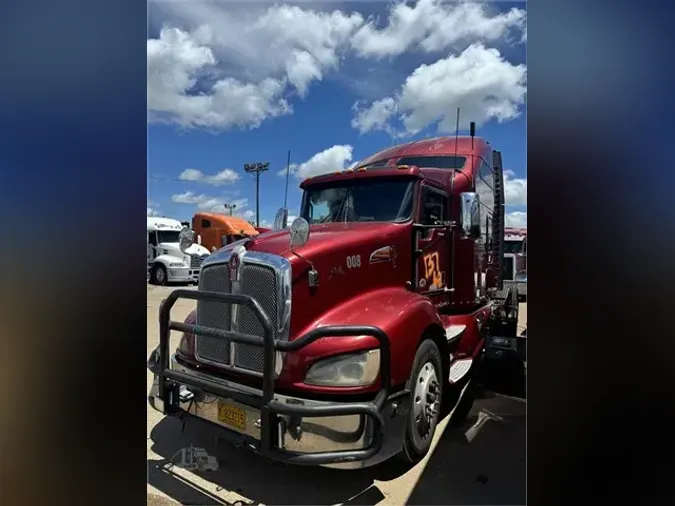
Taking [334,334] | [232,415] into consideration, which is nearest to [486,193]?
[334,334]

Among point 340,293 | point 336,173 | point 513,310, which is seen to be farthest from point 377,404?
point 513,310

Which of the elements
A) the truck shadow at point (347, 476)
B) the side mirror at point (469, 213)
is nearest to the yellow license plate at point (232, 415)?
the truck shadow at point (347, 476)

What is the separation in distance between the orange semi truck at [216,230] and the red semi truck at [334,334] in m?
0.39

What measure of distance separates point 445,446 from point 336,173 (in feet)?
7.52

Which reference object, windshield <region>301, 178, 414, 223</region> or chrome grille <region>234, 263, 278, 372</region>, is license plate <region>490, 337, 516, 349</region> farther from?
chrome grille <region>234, 263, 278, 372</region>

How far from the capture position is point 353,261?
105 inches

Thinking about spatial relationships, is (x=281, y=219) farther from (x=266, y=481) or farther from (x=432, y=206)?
(x=266, y=481)

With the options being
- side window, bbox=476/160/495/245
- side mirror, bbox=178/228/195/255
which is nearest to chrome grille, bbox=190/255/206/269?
side mirror, bbox=178/228/195/255

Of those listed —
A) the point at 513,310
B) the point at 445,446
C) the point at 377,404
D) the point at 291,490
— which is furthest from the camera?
the point at 513,310

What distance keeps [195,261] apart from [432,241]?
1.87 metres

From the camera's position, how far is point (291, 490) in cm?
241
